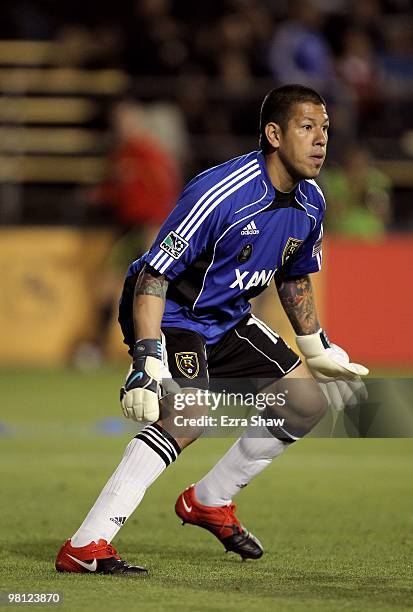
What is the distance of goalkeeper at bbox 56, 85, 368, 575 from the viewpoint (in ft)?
19.0

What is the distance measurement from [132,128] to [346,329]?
315 cm

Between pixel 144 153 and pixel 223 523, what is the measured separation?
28.4ft

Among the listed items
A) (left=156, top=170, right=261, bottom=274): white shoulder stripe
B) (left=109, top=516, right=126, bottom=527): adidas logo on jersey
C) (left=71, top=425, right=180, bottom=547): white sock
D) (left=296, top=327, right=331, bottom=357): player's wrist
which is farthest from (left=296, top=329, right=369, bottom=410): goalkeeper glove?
(left=109, top=516, right=126, bottom=527): adidas logo on jersey

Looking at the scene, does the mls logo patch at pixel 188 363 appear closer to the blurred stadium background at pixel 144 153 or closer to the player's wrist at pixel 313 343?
the player's wrist at pixel 313 343

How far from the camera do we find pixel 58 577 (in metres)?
5.72

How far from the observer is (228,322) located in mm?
6340

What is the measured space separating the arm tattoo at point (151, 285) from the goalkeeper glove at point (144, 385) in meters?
0.23

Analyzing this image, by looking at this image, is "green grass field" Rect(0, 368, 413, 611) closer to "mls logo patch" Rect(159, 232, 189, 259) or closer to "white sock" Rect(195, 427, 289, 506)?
"white sock" Rect(195, 427, 289, 506)

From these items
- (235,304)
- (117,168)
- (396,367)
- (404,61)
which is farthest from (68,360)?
(235,304)

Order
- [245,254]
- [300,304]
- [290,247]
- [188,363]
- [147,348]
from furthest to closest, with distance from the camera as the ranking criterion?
[300,304], [290,247], [245,254], [188,363], [147,348]

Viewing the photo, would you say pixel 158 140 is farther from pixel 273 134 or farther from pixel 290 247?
pixel 273 134

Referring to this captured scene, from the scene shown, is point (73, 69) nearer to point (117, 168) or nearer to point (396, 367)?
point (117, 168)

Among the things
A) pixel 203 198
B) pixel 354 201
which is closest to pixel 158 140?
pixel 354 201
